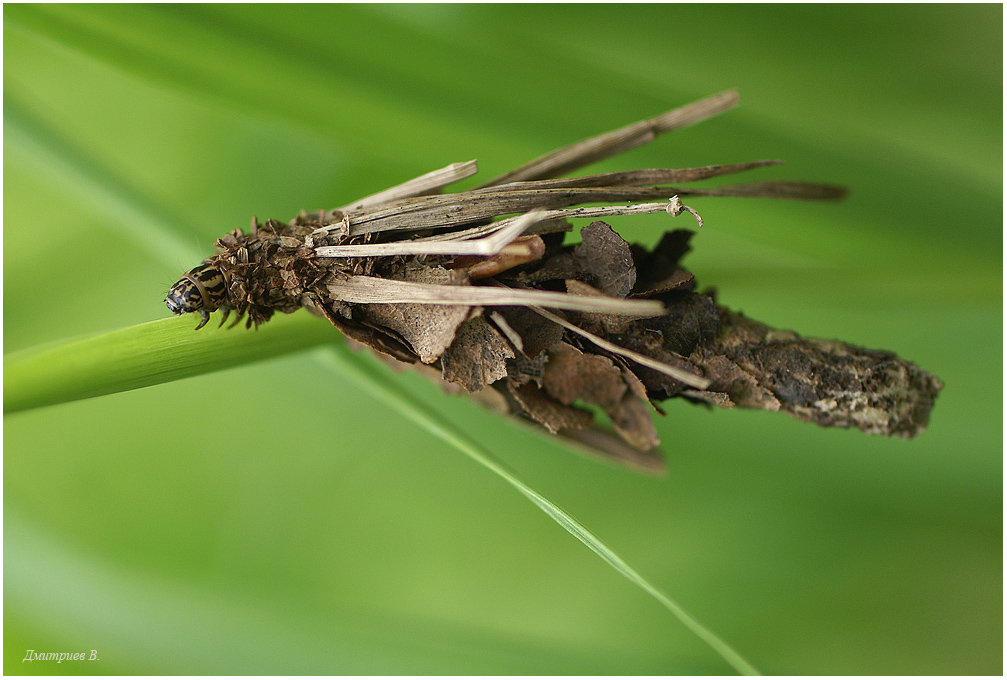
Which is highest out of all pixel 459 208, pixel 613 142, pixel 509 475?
pixel 613 142

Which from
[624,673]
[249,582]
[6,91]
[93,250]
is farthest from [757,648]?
[93,250]

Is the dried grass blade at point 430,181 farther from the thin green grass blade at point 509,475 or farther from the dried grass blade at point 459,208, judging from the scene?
the thin green grass blade at point 509,475

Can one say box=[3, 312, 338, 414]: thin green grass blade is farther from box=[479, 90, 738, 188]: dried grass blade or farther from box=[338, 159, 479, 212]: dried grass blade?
box=[479, 90, 738, 188]: dried grass blade

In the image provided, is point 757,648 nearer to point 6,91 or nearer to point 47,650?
point 47,650

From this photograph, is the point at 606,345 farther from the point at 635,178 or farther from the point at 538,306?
the point at 635,178

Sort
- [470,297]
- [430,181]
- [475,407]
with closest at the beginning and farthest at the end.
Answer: [470,297] < [430,181] < [475,407]

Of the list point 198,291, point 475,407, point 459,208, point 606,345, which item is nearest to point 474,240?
point 459,208

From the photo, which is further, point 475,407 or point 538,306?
point 475,407
